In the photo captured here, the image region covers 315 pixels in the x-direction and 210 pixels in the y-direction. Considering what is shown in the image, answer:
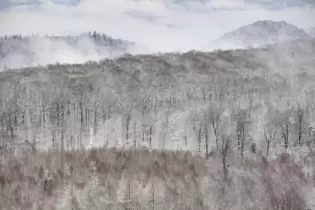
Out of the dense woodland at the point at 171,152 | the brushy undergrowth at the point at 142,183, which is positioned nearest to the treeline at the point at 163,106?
the dense woodland at the point at 171,152

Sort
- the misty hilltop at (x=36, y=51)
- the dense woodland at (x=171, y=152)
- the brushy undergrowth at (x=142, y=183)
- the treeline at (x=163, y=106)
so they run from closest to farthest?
the brushy undergrowth at (x=142, y=183) < the dense woodland at (x=171, y=152) < the treeline at (x=163, y=106) < the misty hilltop at (x=36, y=51)

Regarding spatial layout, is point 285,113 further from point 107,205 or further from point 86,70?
point 86,70

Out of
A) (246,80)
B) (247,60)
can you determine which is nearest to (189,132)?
(246,80)

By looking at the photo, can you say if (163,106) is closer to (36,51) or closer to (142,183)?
(142,183)

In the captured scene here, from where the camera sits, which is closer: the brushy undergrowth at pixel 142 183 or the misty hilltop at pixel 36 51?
the brushy undergrowth at pixel 142 183

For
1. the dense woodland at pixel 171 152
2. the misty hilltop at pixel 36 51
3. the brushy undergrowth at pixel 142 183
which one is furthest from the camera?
the misty hilltop at pixel 36 51

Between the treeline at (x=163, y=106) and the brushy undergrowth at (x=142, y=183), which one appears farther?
the treeline at (x=163, y=106)

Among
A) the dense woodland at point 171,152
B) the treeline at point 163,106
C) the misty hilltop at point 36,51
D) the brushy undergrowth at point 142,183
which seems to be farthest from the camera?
the misty hilltop at point 36,51

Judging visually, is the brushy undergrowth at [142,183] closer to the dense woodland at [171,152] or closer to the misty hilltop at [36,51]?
the dense woodland at [171,152]

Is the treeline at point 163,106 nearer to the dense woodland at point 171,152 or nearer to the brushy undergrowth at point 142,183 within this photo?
the dense woodland at point 171,152

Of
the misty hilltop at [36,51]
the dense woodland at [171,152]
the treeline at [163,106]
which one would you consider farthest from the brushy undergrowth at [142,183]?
the misty hilltop at [36,51]

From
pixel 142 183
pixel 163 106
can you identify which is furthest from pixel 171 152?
pixel 163 106
